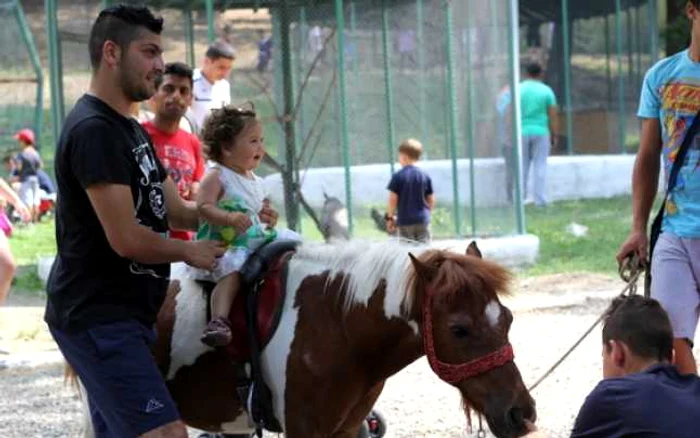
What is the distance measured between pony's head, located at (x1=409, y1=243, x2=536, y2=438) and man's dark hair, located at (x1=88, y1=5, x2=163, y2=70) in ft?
4.10

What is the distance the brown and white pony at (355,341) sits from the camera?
4926 millimetres

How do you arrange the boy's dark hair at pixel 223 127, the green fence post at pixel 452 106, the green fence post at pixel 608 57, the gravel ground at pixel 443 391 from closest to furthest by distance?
the boy's dark hair at pixel 223 127
the gravel ground at pixel 443 391
the green fence post at pixel 452 106
the green fence post at pixel 608 57

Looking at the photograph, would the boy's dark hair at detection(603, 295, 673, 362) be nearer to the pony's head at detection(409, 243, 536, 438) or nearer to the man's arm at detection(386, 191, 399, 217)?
the pony's head at detection(409, 243, 536, 438)

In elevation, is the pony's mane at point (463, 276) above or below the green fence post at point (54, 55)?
below

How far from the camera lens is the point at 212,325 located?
535 cm

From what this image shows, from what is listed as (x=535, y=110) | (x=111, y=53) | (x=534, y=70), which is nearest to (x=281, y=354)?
(x=111, y=53)

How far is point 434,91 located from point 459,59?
16.3 inches

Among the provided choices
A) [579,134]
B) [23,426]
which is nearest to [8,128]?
[579,134]

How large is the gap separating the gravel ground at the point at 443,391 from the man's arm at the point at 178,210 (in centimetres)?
257

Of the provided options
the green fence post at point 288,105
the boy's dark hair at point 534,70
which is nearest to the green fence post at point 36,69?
the boy's dark hair at point 534,70

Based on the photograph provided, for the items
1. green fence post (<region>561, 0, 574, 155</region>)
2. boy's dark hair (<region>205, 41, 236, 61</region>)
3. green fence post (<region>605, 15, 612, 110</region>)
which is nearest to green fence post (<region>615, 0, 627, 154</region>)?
green fence post (<region>605, 15, 612, 110</region>)

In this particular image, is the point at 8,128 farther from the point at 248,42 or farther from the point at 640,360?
the point at 640,360

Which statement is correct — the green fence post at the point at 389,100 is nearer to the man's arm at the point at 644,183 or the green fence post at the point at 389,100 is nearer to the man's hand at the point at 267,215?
the man's arm at the point at 644,183

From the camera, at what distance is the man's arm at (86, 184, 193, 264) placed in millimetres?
4438
